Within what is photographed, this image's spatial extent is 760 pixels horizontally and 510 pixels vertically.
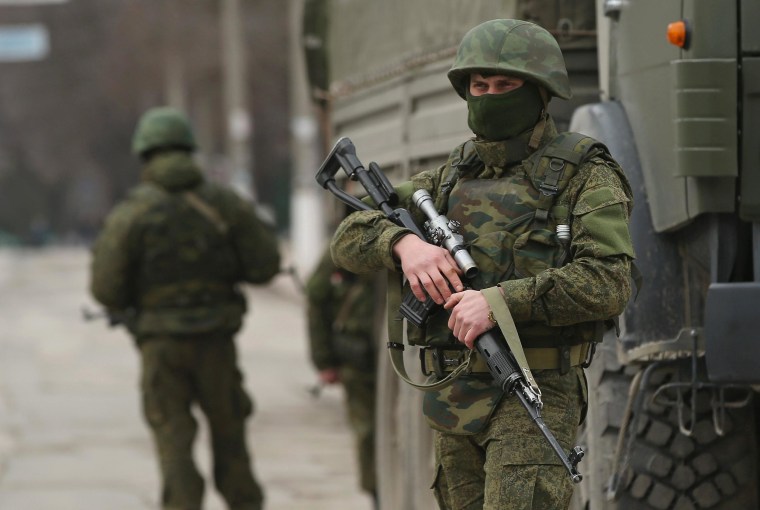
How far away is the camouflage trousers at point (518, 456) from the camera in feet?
14.9

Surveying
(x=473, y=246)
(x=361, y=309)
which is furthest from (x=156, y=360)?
(x=473, y=246)

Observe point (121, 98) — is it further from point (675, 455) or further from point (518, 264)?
point (518, 264)

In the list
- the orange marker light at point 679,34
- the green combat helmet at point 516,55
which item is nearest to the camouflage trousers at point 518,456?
the green combat helmet at point 516,55

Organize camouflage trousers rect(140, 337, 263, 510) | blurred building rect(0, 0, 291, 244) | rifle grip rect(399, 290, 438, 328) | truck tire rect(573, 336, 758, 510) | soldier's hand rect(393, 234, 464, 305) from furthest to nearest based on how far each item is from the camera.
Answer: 1. blurred building rect(0, 0, 291, 244)
2. camouflage trousers rect(140, 337, 263, 510)
3. truck tire rect(573, 336, 758, 510)
4. rifle grip rect(399, 290, 438, 328)
5. soldier's hand rect(393, 234, 464, 305)

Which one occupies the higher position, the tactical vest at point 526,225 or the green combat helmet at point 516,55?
the green combat helmet at point 516,55

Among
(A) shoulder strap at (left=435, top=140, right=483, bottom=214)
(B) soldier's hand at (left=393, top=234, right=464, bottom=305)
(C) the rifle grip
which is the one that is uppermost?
(A) shoulder strap at (left=435, top=140, right=483, bottom=214)

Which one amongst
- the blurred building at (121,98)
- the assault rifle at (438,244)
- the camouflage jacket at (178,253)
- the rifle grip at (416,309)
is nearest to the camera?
the assault rifle at (438,244)

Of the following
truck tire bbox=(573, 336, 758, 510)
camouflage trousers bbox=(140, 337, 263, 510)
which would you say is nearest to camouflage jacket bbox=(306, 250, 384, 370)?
camouflage trousers bbox=(140, 337, 263, 510)

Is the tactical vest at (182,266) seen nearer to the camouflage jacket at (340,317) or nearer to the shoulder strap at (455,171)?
the camouflage jacket at (340,317)

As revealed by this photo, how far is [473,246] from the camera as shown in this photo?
15.4ft

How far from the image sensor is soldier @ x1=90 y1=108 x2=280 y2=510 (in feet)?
28.4

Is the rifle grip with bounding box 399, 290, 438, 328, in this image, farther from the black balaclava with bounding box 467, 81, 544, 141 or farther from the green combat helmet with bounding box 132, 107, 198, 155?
the green combat helmet with bounding box 132, 107, 198, 155

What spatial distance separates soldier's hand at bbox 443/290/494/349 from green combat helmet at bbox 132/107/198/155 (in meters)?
4.50

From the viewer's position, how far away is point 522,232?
15.2 ft
